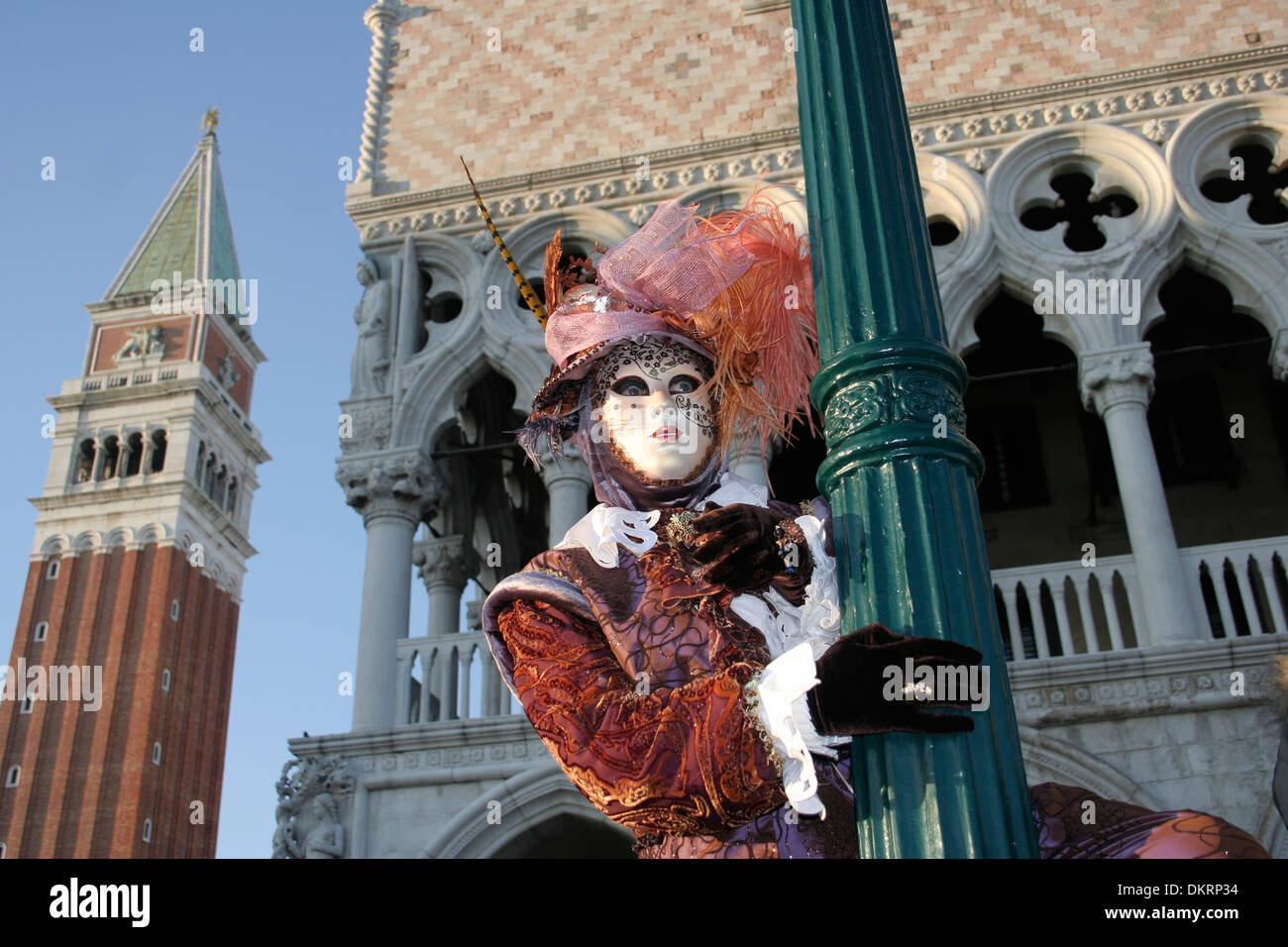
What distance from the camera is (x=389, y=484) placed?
9.70 m

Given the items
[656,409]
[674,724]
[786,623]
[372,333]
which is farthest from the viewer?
[372,333]


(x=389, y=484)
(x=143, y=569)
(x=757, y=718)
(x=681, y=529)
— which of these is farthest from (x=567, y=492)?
(x=143, y=569)

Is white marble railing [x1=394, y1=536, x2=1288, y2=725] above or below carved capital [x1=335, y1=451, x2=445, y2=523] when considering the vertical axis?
below

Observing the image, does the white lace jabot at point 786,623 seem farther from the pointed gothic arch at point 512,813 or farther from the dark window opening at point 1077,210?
the dark window opening at point 1077,210

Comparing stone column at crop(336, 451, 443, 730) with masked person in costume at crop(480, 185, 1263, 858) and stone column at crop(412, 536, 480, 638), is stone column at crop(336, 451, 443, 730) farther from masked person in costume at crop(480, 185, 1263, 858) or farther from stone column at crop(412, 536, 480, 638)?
masked person in costume at crop(480, 185, 1263, 858)

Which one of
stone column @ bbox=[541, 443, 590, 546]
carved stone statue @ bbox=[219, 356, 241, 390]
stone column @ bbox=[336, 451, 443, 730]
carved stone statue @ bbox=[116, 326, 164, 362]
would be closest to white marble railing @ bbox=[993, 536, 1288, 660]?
stone column @ bbox=[541, 443, 590, 546]

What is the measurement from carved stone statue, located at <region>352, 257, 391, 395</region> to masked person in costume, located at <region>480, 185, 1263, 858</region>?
6.64 m

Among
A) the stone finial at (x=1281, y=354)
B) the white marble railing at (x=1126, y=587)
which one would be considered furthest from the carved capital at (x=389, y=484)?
the stone finial at (x=1281, y=354)

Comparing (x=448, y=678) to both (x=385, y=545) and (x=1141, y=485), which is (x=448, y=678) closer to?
(x=385, y=545)

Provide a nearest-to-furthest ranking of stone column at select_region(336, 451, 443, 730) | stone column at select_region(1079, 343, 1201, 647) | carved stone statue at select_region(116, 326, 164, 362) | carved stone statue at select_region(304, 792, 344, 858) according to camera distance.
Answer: stone column at select_region(1079, 343, 1201, 647) < carved stone statue at select_region(304, 792, 344, 858) < stone column at select_region(336, 451, 443, 730) < carved stone statue at select_region(116, 326, 164, 362)

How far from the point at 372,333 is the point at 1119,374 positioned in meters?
5.37

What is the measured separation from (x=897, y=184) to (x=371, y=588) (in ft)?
24.1

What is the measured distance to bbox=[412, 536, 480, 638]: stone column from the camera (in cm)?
1224

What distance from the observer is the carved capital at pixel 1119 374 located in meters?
8.95
